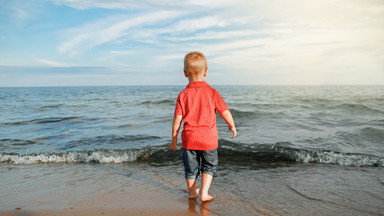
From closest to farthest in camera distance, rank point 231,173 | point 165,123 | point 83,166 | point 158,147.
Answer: point 231,173, point 83,166, point 158,147, point 165,123

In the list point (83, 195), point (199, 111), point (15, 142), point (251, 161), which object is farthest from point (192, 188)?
point (15, 142)

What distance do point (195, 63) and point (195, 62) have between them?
0.04 feet

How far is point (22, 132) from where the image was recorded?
27.2 feet

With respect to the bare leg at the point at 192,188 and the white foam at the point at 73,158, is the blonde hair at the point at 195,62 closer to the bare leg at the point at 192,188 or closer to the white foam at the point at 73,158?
the bare leg at the point at 192,188

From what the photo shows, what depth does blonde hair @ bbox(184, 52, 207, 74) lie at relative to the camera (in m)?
2.71

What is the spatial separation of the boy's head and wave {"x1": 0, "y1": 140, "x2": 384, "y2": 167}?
277 centimetres

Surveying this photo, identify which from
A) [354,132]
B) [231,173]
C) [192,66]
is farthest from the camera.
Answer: [354,132]

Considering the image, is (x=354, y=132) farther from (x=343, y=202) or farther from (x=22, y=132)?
(x=22, y=132)

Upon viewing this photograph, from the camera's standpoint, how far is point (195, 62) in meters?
2.71

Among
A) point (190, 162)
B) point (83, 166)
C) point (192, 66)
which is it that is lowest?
point (83, 166)

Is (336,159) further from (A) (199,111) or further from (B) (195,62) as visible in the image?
(B) (195,62)

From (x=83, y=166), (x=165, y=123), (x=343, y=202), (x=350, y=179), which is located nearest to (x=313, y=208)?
(x=343, y=202)

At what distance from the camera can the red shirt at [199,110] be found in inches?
109

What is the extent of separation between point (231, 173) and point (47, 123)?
8904 mm
